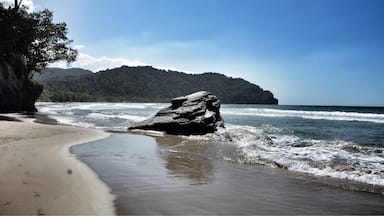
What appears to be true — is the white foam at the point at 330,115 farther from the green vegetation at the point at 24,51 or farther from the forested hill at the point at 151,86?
the forested hill at the point at 151,86

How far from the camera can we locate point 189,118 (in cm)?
1814

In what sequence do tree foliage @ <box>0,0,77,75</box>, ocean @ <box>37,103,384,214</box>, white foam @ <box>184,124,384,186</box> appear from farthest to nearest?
1. tree foliage @ <box>0,0,77,75</box>
2. white foam @ <box>184,124,384,186</box>
3. ocean @ <box>37,103,384,214</box>

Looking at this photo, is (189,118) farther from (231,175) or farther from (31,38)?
(31,38)

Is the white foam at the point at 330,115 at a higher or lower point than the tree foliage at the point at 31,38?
lower

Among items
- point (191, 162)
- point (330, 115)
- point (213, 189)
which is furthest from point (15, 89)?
point (330, 115)

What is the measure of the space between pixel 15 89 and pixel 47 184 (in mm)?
33210

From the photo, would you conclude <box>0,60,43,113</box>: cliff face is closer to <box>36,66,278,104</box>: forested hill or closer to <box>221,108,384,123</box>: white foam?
<box>221,108,384,123</box>: white foam

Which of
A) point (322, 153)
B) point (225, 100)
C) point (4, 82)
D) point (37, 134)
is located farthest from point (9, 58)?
point (225, 100)

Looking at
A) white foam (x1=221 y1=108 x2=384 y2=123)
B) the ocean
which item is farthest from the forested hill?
the ocean

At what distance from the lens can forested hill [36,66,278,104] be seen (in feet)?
456

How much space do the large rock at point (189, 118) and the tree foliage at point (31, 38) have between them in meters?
19.6

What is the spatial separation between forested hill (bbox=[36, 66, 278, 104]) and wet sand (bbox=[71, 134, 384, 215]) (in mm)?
111848

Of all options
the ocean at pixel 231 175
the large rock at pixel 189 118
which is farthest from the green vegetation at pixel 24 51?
the ocean at pixel 231 175

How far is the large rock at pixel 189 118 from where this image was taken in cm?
1795
